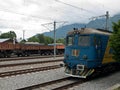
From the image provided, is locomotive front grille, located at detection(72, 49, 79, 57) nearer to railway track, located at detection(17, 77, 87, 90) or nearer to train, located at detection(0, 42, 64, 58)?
railway track, located at detection(17, 77, 87, 90)

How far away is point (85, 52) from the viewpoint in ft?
44.6

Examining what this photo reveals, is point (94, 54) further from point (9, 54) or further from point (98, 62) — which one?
point (9, 54)

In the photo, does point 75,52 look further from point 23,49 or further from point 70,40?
point 23,49

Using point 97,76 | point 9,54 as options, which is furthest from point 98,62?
point 9,54

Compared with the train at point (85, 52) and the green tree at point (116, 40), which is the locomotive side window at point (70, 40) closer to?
the train at point (85, 52)

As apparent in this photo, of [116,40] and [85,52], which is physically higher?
[116,40]

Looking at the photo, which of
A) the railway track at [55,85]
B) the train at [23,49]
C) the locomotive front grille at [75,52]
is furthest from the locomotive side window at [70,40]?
the train at [23,49]

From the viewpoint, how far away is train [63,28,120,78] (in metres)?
13.5

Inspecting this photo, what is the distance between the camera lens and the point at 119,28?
472 inches

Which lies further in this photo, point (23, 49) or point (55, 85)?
point (23, 49)

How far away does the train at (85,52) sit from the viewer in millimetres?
13531

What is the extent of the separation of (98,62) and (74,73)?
1.50m

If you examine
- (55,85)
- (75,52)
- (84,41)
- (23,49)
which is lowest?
(55,85)

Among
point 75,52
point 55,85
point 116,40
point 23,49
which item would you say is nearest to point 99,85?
point 55,85
